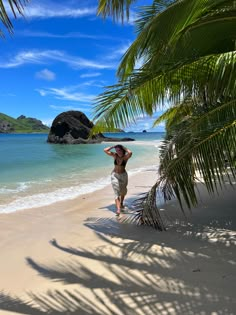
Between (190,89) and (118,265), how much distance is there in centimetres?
240

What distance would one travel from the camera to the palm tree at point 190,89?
4004 millimetres

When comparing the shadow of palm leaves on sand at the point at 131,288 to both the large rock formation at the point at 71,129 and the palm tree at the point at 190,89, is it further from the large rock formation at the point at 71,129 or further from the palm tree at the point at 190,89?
the large rock formation at the point at 71,129

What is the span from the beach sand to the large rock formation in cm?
5122

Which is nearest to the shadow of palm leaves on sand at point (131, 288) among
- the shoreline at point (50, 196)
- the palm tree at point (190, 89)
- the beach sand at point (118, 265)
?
the beach sand at point (118, 265)

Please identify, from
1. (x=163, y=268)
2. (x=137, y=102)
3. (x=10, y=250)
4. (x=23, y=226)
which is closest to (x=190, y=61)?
(x=137, y=102)

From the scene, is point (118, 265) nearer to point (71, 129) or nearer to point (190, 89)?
point (190, 89)

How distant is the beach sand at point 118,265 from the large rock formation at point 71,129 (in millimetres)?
51216

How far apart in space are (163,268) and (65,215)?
3874 mm

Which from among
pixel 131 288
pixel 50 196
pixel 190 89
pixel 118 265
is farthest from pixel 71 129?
pixel 131 288

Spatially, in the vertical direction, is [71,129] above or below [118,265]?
above

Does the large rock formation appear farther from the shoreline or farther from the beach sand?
the beach sand

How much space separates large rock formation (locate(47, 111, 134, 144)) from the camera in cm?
5854

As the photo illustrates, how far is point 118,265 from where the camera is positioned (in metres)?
4.33

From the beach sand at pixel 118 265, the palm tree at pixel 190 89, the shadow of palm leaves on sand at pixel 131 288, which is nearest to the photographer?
the shadow of palm leaves on sand at pixel 131 288
